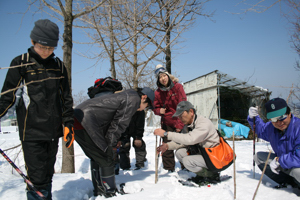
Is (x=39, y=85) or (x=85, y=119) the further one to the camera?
(x=85, y=119)

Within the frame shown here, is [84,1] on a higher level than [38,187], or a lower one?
higher

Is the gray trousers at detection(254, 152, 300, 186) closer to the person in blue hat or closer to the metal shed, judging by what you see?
the person in blue hat

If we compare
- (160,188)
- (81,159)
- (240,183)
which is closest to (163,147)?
(160,188)

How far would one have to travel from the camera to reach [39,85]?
6.82 feet

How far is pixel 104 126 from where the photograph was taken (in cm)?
265

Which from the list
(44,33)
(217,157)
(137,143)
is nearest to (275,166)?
(217,157)

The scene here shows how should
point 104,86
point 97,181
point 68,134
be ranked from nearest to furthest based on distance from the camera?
point 68,134 < point 97,181 < point 104,86

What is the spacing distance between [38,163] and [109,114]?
957mm

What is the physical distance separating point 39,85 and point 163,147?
1897 mm

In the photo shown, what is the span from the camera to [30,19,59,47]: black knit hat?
6.66 feet

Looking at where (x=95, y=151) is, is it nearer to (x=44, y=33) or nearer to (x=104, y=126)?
(x=104, y=126)

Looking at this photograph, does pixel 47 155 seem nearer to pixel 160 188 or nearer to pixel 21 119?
pixel 21 119

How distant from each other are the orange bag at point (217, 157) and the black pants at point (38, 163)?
1977 mm

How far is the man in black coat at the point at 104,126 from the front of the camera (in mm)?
2475
